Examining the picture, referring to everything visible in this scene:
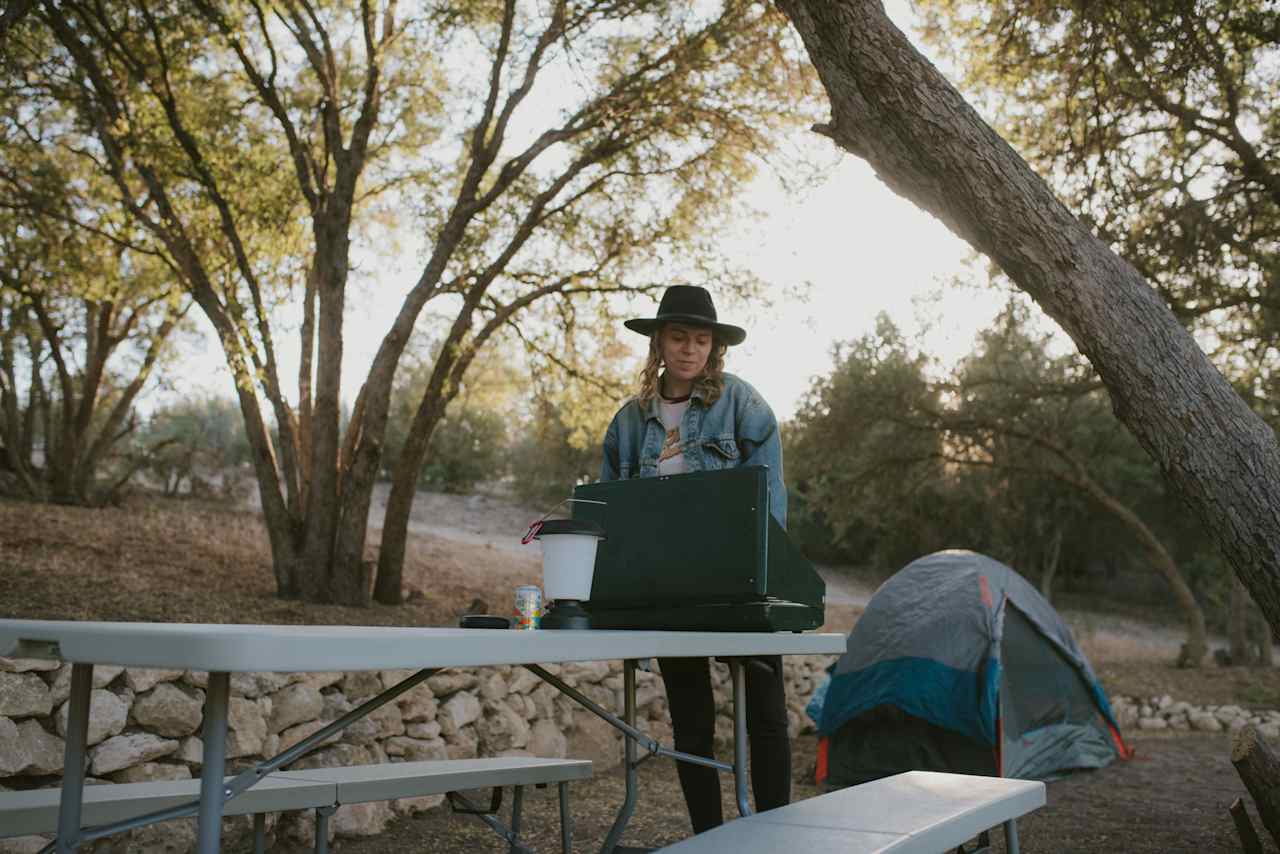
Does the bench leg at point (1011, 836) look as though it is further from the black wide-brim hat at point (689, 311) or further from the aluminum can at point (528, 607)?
the black wide-brim hat at point (689, 311)

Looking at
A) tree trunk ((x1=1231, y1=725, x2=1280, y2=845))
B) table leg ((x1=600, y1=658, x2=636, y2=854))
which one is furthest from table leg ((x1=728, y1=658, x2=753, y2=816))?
tree trunk ((x1=1231, y1=725, x2=1280, y2=845))

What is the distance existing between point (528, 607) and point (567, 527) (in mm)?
362

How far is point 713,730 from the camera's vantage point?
316 centimetres

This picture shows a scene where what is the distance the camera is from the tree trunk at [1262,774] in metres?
4.02

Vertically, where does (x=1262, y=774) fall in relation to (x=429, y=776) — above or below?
below

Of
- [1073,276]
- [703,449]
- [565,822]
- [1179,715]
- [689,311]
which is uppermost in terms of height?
[1073,276]

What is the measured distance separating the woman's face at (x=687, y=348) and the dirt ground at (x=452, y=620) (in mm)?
2543

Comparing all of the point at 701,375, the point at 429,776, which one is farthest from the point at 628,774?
the point at 701,375

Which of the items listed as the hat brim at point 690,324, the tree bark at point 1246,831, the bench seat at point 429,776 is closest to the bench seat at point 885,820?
the bench seat at point 429,776

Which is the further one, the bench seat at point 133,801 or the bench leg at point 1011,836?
the bench leg at point 1011,836

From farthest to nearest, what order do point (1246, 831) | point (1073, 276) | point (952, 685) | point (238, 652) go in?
point (952, 685), point (1246, 831), point (1073, 276), point (238, 652)

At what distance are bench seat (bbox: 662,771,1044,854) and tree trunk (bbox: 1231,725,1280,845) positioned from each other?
1.64 meters

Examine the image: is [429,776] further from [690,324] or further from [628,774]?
[690,324]

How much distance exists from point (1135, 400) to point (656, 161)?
261 inches
